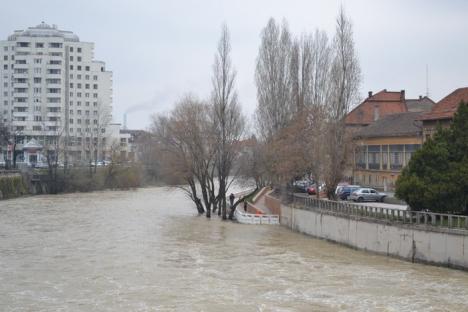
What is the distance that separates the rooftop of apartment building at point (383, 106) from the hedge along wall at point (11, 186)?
39450 mm

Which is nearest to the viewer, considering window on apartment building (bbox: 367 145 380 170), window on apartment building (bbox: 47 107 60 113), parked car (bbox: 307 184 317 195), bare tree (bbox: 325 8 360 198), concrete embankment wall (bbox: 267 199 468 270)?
concrete embankment wall (bbox: 267 199 468 270)

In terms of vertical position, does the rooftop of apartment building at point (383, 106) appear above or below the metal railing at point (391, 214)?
above

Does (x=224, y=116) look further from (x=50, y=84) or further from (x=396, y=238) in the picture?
(x=50, y=84)

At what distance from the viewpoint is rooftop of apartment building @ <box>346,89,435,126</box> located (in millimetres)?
74625

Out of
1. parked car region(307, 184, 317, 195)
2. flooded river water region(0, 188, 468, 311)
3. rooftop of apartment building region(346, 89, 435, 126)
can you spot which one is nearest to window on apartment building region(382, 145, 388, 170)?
parked car region(307, 184, 317, 195)

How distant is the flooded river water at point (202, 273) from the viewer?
22.7m

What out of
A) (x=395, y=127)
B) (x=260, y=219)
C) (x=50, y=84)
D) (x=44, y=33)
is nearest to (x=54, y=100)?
(x=50, y=84)

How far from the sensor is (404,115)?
62219 millimetres

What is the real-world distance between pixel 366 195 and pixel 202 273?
22.6 m

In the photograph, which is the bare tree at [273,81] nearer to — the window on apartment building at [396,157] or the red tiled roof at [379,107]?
the window on apartment building at [396,157]

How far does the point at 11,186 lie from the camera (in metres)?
76.9

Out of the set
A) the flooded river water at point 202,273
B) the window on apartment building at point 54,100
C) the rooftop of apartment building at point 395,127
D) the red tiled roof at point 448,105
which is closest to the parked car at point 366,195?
the red tiled roof at point 448,105

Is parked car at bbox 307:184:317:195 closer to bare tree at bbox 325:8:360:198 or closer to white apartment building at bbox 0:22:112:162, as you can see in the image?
bare tree at bbox 325:8:360:198

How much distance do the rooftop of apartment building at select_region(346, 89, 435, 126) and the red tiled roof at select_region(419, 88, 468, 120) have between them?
81.4 ft
